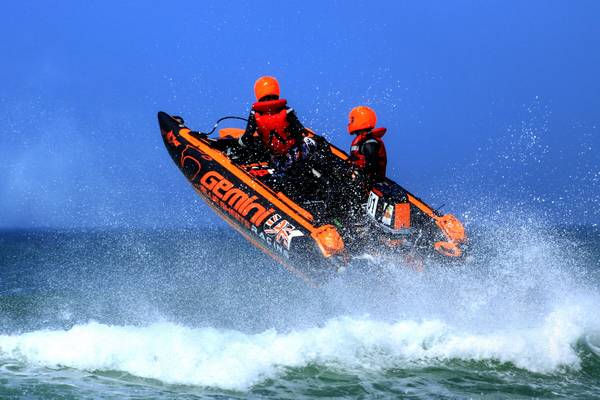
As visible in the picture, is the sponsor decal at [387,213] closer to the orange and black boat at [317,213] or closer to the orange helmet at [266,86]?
the orange and black boat at [317,213]

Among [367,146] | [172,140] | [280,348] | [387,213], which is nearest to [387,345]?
[280,348]

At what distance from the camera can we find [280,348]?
5.45 m

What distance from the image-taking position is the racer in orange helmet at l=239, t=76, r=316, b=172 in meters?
7.23

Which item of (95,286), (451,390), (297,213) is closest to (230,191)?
(297,213)

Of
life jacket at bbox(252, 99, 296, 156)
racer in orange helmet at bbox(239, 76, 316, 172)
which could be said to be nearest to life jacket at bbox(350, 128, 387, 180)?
racer in orange helmet at bbox(239, 76, 316, 172)

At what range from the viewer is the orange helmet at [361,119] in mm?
7035

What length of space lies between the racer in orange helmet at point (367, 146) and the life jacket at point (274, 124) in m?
0.66

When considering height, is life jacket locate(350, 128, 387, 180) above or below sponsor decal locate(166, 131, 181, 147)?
below

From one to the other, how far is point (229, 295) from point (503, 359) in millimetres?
6527

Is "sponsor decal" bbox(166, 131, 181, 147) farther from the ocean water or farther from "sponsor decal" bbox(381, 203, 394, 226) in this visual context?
"sponsor decal" bbox(381, 203, 394, 226)

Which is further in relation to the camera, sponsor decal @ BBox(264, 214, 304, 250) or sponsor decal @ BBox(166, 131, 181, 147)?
sponsor decal @ BBox(166, 131, 181, 147)

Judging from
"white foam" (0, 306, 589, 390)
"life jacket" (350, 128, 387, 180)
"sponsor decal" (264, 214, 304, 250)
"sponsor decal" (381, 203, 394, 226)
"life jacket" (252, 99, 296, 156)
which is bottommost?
"white foam" (0, 306, 589, 390)

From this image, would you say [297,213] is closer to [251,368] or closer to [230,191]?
[230,191]

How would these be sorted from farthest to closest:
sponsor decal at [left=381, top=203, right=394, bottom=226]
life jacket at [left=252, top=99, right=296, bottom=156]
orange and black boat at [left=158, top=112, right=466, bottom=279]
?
life jacket at [left=252, top=99, right=296, bottom=156] → sponsor decal at [left=381, top=203, right=394, bottom=226] → orange and black boat at [left=158, top=112, right=466, bottom=279]
